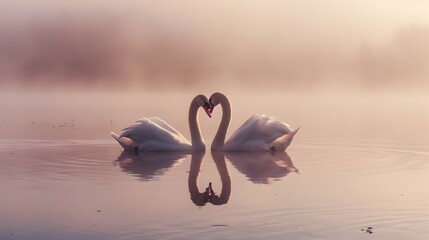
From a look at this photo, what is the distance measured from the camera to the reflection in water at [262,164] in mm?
13698

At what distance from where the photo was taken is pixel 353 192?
11.7m

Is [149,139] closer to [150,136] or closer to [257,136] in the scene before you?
[150,136]

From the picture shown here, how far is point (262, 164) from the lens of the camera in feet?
51.3

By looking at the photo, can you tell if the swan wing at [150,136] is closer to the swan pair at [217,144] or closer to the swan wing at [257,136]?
the swan pair at [217,144]

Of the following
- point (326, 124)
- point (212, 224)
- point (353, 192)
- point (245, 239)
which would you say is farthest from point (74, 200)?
point (326, 124)

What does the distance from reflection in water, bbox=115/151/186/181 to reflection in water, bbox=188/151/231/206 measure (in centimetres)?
48

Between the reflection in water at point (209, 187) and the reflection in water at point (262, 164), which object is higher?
the reflection in water at point (262, 164)

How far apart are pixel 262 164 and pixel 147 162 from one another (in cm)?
218

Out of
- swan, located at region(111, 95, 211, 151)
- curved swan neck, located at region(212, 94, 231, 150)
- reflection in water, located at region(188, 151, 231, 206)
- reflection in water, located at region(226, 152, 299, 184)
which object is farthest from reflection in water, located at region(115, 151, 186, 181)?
reflection in water, located at region(226, 152, 299, 184)

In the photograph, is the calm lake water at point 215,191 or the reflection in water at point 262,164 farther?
the reflection in water at point 262,164

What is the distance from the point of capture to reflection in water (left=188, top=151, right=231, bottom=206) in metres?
11.1

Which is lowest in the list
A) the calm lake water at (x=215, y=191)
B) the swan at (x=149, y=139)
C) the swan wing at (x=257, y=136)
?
the calm lake water at (x=215, y=191)

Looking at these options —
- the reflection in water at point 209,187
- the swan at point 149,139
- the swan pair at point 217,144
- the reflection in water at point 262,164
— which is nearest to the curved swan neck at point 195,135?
the swan pair at point 217,144

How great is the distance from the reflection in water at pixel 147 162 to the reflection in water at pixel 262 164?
1210 mm
